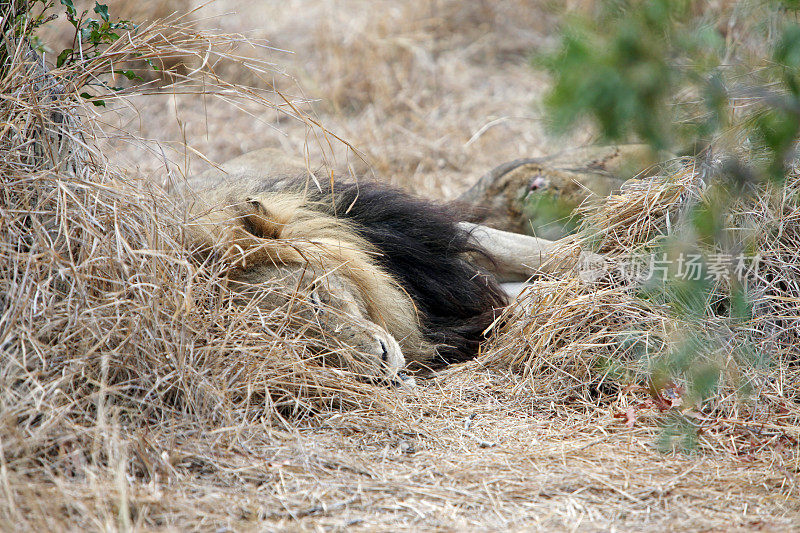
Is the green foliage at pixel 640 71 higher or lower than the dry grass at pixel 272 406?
higher

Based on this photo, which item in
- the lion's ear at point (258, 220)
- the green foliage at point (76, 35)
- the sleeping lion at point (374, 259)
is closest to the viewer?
the green foliage at point (76, 35)

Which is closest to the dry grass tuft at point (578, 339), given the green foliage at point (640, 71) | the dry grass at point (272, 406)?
the dry grass at point (272, 406)

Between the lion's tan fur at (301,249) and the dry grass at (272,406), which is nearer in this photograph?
the dry grass at (272,406)

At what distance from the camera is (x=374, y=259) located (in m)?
3.78

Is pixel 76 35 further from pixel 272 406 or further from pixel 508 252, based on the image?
pixel 508 252

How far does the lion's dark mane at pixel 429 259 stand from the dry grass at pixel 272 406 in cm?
38

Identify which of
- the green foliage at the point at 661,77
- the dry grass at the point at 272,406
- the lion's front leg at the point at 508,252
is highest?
the green foliage at the point at 661,77

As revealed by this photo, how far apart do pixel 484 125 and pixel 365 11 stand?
2.57m

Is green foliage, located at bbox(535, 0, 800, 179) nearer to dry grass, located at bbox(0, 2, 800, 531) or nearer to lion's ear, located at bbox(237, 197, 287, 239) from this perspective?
dry grass, located at bbox(0, 2, 800, 531)

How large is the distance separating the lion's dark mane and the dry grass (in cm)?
38

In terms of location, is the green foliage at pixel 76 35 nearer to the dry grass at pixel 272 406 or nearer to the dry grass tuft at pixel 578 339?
the dry grass at pixel 272 406

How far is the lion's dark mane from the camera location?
389 centimetres

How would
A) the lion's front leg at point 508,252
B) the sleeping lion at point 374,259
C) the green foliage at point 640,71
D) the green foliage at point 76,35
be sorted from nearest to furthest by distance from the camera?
the green foliage at point 640,71 → the green foliage at point 76,35 → the sleeping lion at point 374,259 → the lion's front leg at point 508,252

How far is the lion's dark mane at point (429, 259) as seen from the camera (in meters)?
3.89
